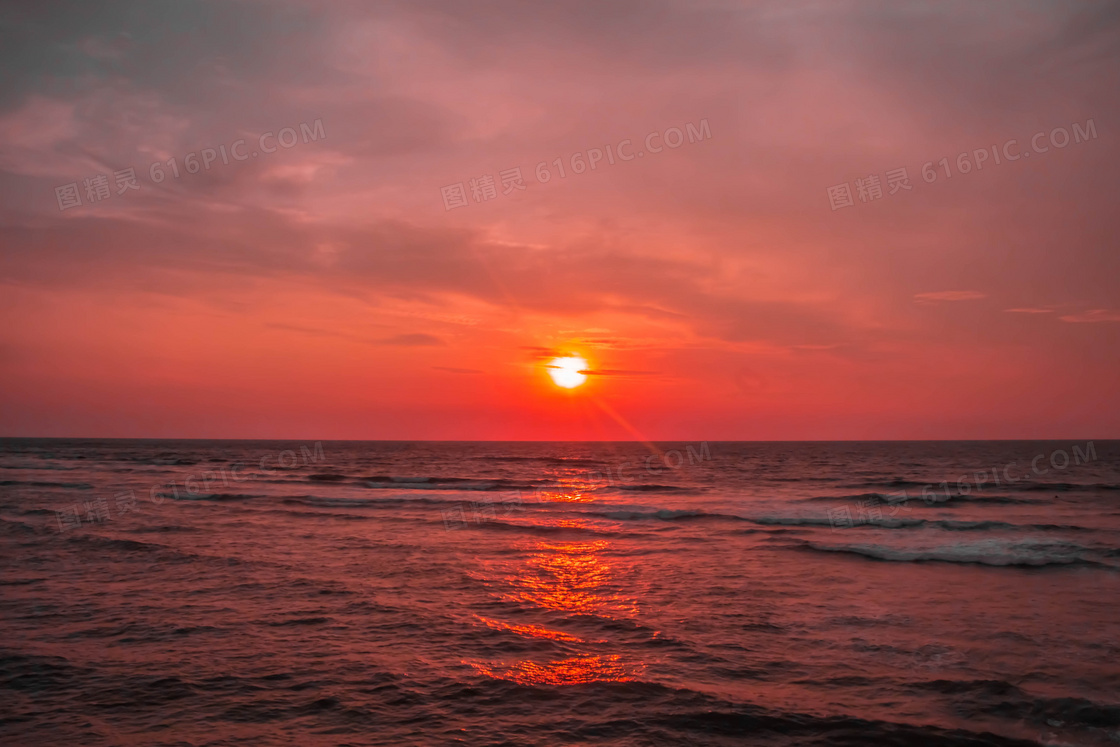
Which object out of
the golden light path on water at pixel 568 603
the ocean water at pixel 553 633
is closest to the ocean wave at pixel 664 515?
the ocean water at pixel 553 633

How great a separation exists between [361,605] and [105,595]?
6469 mm

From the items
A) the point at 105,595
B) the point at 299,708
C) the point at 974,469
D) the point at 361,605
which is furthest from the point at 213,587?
the point at 974,469

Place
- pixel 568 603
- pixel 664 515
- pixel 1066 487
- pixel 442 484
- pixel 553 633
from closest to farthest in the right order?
pixel 553 633 → pixel 568 603 → pixel 664 515 → pixel 1066 487 → pixel 442 484

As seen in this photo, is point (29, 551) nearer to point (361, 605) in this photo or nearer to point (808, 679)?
point (361, 605)

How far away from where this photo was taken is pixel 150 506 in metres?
37.1

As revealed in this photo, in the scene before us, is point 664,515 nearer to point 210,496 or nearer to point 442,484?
point 210,496

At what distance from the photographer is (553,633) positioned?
14.2m

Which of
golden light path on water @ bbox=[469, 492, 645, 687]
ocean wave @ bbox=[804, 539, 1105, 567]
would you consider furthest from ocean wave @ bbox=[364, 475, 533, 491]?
ocean wave @ bbox=[804, 539, 1105, 567]

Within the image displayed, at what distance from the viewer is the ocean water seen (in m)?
9.74

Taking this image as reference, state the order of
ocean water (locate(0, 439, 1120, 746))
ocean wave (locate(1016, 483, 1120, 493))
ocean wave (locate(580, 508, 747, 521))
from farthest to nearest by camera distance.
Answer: ocean wave (locate(1016, 483, 1120, 493))
ocean wave (locate(580, 508, 747, 521))
ocean water (locate(0, 439, 1120, 746))

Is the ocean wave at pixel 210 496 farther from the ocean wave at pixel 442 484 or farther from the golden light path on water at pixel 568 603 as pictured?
the golden light path on water at pixel 568 603

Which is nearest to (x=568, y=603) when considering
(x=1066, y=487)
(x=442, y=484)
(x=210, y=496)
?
(x=210, y=496)

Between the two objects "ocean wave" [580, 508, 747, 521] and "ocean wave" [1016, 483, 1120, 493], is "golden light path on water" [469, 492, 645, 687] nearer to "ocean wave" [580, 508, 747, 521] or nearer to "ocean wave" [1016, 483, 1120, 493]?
"ocean wave" [580, 508, 747, 521]

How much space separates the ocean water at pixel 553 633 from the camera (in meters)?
9.74
